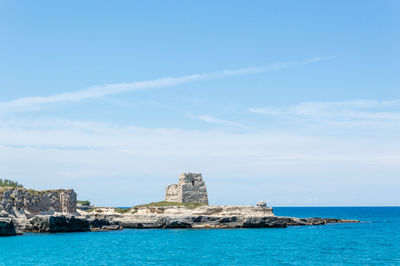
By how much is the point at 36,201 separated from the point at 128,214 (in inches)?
580

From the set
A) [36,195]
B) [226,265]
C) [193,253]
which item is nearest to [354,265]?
[226,265]

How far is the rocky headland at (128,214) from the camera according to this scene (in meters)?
70.9

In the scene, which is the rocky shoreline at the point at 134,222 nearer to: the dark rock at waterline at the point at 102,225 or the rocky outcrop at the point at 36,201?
the dark rock at waterline at the point at 102,225

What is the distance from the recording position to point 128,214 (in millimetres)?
83250

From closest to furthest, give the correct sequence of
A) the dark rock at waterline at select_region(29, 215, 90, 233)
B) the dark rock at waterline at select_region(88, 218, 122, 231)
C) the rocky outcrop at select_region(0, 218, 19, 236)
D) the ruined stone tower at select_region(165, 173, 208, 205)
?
the rocky outcrop at select_region(0, 218, 19, 236) → the dark rock at waterline at select_region(29, 215, 90, 233) → the dark rock at waterline at select_region(88, 218, 122, 231) → the ruined stone tower at select_region(165, 173, 208, 205)

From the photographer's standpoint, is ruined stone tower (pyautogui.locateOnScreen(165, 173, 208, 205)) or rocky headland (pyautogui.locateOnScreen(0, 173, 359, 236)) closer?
rocky headland (pyautogui.locateOnScreen(0, 173, 359, 236))

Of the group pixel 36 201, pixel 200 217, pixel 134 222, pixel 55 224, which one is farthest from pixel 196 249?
pixel 36 201

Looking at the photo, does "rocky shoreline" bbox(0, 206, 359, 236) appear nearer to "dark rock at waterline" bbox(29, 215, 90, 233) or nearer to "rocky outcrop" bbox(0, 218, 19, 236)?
"dark rock at waterline" bbox(29, 215, 90, 233)

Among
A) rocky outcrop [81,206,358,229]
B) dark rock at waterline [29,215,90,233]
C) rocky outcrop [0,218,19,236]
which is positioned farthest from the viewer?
rocky outcrop [81,206,358,229]

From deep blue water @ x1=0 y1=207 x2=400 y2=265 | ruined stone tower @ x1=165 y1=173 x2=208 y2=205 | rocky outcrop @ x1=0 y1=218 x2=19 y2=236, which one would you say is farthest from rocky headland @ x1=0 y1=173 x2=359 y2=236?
deep blue water @ x1=0 y1=207 x2=400 y2=265

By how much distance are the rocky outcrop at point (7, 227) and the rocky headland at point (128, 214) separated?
12.1 ft

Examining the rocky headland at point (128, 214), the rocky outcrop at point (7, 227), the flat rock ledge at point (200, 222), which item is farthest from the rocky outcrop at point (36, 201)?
the flat rock ledge at point (200, 222)

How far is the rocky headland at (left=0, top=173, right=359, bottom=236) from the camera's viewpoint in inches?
2790

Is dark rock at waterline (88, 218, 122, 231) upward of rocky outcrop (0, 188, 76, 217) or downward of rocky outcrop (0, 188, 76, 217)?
downward
